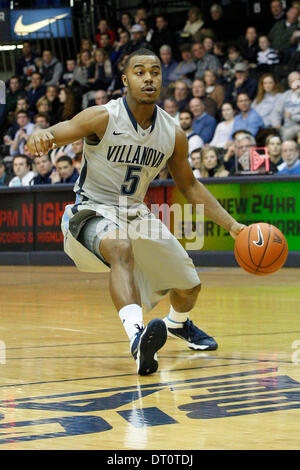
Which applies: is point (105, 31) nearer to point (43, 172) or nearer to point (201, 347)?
point (43, 172)

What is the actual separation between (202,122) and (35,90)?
5.85m

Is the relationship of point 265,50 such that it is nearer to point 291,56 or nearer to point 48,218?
point 291,56

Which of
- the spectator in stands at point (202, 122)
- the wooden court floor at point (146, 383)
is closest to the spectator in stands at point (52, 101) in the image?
the spectator in stands at point (202, 122)

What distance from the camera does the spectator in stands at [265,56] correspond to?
15625 millimetres

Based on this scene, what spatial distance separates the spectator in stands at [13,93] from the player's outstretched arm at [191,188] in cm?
1447

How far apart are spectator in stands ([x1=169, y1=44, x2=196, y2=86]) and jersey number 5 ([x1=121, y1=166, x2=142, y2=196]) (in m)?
11.4

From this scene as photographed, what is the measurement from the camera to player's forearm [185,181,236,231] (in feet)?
18.3

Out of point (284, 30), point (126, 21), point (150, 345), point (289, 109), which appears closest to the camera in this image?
point (150, 345)

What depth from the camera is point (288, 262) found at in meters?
12.8

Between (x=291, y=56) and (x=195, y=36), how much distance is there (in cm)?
270

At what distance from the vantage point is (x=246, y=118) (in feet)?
46.4

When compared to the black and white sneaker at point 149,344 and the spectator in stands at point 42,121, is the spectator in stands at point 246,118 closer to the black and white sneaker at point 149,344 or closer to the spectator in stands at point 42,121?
the spectator in stands at point 42,121

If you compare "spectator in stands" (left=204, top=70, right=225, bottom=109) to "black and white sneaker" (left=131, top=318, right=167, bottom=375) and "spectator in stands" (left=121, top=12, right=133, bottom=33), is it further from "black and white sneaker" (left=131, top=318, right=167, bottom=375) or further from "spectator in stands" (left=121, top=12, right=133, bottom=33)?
"black and white sneaker" (left=131, top=318, right=167, bottom=375)

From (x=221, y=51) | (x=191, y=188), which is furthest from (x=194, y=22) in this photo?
(x=191, y=188)
